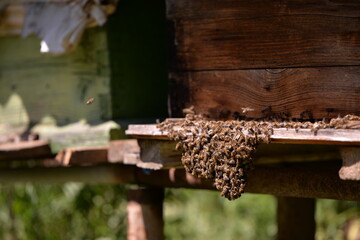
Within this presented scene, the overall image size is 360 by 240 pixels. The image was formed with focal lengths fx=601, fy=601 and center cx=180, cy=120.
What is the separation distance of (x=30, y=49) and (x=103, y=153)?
104 centimetres

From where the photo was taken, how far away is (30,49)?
4.05 m

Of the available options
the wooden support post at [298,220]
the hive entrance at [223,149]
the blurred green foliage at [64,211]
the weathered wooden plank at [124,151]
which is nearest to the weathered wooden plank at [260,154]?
the weathered wooden plank at [124,151]

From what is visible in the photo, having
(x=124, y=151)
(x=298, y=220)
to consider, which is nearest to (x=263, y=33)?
(x=124, y=151)

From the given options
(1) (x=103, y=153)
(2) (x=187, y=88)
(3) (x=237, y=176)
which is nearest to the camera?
(3) (x=237, y=176)

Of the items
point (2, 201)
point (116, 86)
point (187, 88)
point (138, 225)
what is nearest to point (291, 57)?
point (187, 88)

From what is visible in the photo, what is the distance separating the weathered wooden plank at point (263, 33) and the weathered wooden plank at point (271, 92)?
0.13 feet

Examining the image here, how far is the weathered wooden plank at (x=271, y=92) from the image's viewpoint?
2.54 meters

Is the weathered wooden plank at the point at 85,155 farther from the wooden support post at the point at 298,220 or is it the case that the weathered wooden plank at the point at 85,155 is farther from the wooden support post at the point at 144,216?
the wooden support post at the point at 298,220

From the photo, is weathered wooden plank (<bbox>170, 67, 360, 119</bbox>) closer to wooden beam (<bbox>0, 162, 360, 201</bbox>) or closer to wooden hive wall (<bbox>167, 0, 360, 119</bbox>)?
wooden hive wall (<bbox>167, 0, 360, 119</bbox>)

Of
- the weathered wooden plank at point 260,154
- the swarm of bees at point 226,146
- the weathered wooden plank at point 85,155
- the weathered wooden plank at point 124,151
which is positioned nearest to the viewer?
the swarm of bees at point 226,146

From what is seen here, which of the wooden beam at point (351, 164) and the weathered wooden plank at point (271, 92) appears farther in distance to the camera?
the weathered wooden plank at point (271, 92)

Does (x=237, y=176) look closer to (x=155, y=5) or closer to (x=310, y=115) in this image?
(x=310, y=115)

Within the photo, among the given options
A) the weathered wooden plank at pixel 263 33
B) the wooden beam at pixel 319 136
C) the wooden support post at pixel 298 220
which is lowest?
the wooden support post at pixel 298 220

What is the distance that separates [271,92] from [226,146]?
442 millimetres
